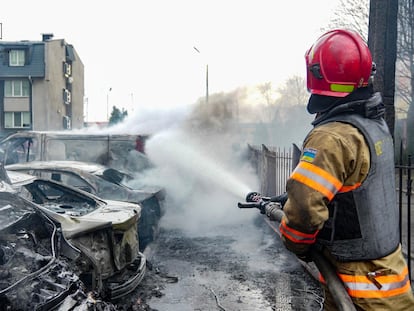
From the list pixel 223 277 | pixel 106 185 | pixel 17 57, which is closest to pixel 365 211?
pixel 223 277

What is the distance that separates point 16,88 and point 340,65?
38221 millimetres

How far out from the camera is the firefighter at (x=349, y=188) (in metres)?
1.97

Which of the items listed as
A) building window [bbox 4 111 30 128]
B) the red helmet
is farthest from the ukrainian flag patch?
building window [bbox 4 111 30 128]

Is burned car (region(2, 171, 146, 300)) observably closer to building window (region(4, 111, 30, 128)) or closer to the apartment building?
the apartment building

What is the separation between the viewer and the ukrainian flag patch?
2.00 meters

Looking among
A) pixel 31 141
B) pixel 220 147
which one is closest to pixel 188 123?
pixel 220 147

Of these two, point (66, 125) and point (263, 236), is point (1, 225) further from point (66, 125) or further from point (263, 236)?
point (66, 125)

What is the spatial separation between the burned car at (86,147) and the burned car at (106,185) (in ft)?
6.48

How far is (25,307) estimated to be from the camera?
2.65 metres

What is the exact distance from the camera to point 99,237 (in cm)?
431

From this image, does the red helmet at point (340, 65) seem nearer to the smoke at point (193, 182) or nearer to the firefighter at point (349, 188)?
the firefighter at point (349, 188)

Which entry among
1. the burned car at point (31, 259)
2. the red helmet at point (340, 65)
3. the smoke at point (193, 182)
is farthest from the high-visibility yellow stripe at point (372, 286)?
the smoke at point (193, 182)

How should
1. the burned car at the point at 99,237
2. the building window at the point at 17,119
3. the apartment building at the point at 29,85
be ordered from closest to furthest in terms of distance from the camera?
the burned car at the point at 99,237 → the apartment building at the point at 29,85 → the building window at the point at 17,119

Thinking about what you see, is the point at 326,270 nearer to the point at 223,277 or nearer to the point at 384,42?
the point at 384,42
